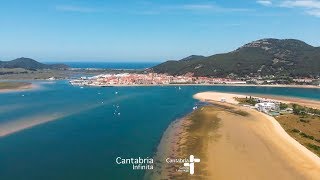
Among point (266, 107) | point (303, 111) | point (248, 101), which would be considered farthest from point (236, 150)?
point (248, 101)

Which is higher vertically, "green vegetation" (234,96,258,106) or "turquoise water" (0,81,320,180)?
"green vegetation" (234,96,258,106)

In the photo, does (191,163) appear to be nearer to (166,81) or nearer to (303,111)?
(303,111)

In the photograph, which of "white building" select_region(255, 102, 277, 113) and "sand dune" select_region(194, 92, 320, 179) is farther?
"white building" select_region(255, 102, 277, 113)

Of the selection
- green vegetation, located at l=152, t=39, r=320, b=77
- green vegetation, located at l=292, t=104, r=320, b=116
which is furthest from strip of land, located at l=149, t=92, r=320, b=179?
green vegetation, located at l=152, t=39, r=320, b=77

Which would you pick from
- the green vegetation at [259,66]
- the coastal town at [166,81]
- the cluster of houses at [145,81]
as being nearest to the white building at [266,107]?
the coastal town at [166,81]

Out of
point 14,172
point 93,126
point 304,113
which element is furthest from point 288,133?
point 14,172

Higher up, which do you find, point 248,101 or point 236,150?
point 248,101

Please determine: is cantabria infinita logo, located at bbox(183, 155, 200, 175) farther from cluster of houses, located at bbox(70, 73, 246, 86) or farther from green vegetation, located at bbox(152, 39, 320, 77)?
green vegetation, located at bbox(152, 39, 320, 77)
